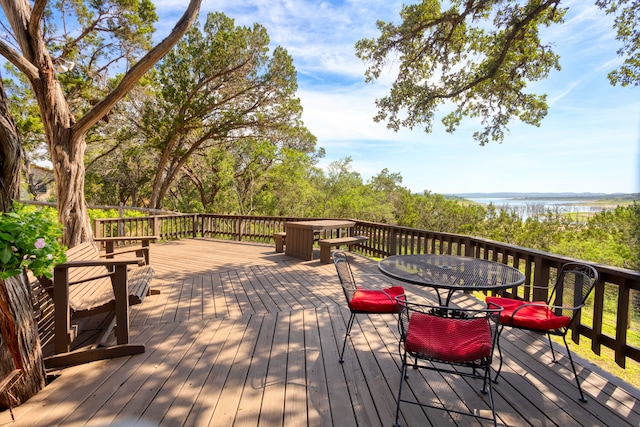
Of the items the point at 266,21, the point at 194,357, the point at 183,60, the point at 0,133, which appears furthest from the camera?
the point at 183,60

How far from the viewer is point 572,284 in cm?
281

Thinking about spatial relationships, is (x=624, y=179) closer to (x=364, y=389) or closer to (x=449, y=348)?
(x=449, y=348)

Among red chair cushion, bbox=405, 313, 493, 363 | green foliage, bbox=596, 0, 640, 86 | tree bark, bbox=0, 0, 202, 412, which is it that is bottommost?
red chair cushion, bbox=405, 313, 493, 363

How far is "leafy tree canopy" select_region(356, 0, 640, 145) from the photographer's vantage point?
6707 millimetres

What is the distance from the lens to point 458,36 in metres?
8.12

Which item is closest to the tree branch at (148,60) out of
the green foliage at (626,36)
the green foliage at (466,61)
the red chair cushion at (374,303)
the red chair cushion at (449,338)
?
the red chair cushion at (374,303)

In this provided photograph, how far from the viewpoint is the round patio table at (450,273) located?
227 cm

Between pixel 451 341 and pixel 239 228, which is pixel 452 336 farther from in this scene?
pixel 239 228

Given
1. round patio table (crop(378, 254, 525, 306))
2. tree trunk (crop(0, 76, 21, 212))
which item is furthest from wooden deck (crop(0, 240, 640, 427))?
tree trunk (crop(0, 76, 21, 212))

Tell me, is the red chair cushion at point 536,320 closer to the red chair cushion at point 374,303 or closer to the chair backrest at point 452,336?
the chair backrest at point 452,336

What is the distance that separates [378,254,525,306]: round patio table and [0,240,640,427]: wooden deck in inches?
25.3

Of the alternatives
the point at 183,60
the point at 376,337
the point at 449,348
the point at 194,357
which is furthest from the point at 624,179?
the point at 183,60

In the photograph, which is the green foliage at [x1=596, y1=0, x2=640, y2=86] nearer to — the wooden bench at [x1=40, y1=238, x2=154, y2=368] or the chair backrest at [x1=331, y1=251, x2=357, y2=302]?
the chair backrest at [x1=331, y1=251, x2=357, y2=302]

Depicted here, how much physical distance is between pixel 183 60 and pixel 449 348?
13.2 metres
